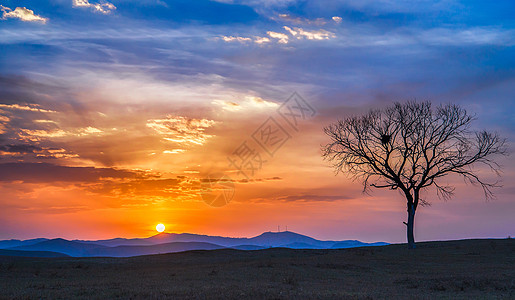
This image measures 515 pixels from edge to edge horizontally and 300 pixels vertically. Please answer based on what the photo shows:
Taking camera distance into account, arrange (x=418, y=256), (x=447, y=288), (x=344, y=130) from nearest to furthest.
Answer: (x=447, y=288), (x=418, y=256), (x=344, y=130)

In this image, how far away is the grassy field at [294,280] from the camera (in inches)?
748

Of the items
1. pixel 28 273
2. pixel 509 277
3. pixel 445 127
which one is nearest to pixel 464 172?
pixel 445 127

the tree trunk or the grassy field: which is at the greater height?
the tree trunk

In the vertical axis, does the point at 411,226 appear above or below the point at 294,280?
above

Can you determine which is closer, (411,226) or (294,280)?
(294,280)

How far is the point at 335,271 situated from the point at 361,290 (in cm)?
855

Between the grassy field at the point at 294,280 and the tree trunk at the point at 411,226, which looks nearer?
the grassy field at the point at 294,280

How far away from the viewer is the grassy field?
62.3ft

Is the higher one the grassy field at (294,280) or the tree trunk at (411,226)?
the tree trunk at (411,226)

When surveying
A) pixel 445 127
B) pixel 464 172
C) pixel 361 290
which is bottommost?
pixel 361 290

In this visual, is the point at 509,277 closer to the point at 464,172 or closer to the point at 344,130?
the point at 464,172

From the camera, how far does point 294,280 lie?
76.1ft

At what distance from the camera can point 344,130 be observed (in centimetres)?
5041

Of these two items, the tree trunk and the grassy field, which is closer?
the grassy field
